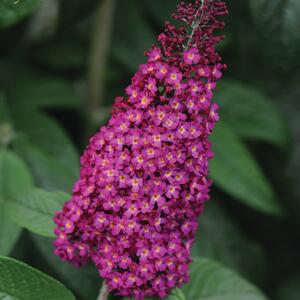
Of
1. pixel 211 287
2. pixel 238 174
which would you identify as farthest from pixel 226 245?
pixel 211 287

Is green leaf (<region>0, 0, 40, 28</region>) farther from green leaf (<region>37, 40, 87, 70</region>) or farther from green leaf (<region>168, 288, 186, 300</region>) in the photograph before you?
green leaf (<region>168, 288, 186, 300</region>)

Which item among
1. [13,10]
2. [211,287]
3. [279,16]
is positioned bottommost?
[211,287]

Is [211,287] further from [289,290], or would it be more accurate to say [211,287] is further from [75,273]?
[289,290]

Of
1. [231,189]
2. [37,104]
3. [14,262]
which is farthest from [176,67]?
[37,104]

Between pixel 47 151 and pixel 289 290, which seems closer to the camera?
pixel 47 151

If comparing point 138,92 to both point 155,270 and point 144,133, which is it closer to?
point 144,133

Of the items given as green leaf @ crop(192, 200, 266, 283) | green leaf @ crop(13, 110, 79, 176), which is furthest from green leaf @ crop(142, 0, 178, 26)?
green leaf @ crop(192, 200, 266, 283)
